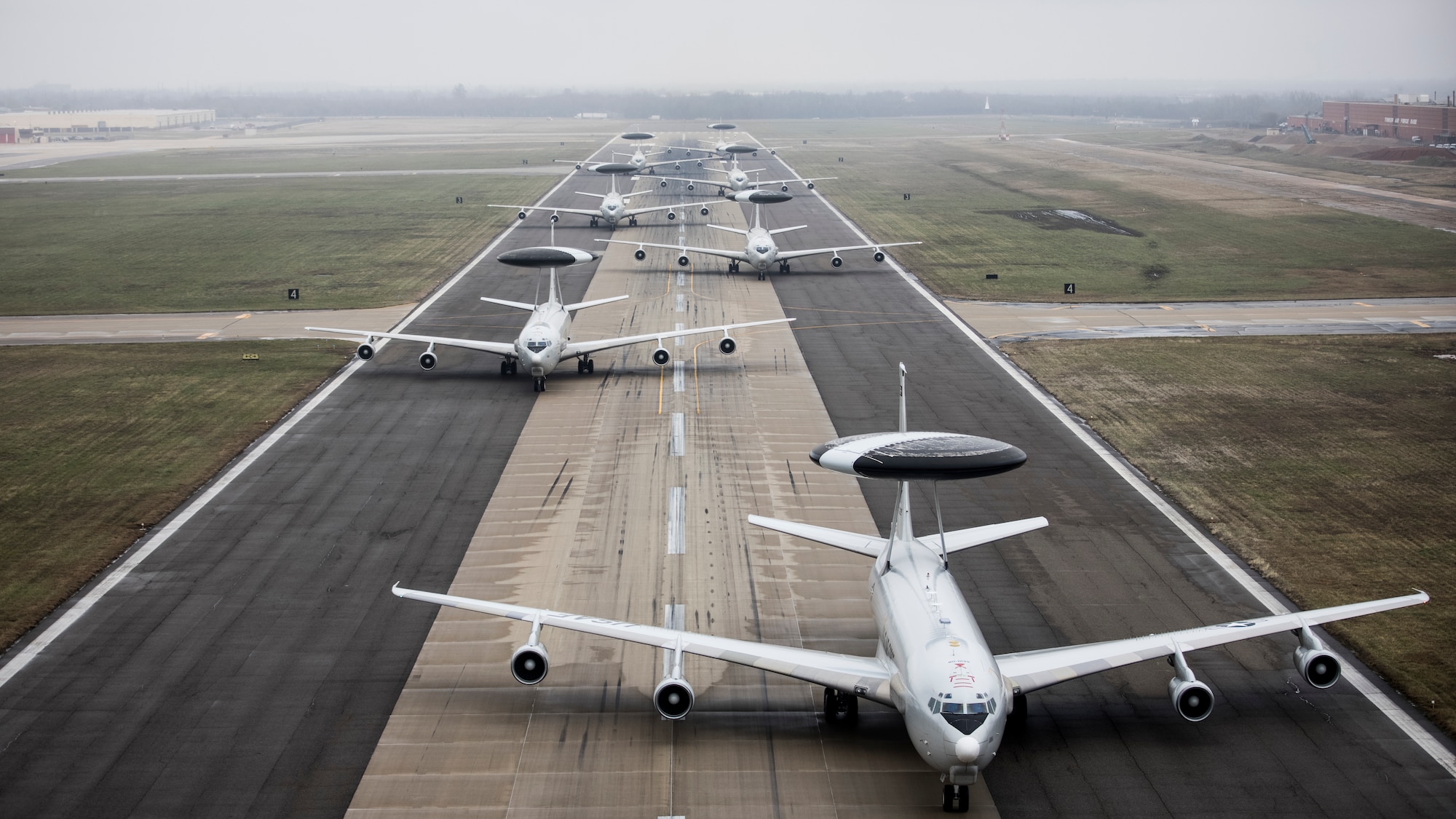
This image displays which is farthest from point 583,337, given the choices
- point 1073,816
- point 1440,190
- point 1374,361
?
point 1440,190

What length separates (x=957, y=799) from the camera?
26438 mm

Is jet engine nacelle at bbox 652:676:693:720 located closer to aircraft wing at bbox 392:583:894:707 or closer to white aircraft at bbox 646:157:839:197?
aircraft wing at bbox 392:583:894:707

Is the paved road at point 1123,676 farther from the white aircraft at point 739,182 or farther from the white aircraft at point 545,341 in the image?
the white aircraft at point 739,182

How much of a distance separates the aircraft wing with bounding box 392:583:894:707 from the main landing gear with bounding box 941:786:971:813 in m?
2.42

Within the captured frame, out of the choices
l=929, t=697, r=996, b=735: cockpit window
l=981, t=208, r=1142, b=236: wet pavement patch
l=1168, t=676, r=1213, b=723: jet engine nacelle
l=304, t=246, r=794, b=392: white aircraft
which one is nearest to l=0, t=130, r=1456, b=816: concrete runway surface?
l=1168, t=676, r=1213, b=723: jet engine nacelle

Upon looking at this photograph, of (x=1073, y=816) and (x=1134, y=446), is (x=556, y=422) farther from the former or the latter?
(x=1073, y=816)

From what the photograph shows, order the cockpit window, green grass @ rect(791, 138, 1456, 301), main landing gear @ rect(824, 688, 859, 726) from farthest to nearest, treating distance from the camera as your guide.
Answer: green grass @ rect(791, 138, 1456, 301)
main landing gear @ rect(824, 688, 859, 726)
the cockpit window

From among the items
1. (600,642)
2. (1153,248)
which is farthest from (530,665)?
(1153,248)

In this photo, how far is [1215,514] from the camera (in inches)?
1779

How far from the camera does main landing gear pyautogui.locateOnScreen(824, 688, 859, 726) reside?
2995cm

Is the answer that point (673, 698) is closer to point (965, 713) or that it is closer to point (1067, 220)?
point (965, 713)

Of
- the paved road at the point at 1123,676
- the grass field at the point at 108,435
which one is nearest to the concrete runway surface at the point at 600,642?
the paved road at the point at 1123,676

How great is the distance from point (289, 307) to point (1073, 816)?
7520 cm

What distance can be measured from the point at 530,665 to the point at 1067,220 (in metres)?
117
